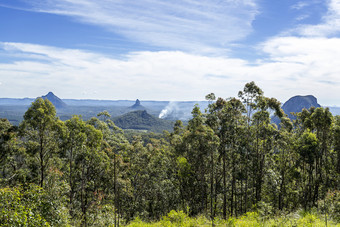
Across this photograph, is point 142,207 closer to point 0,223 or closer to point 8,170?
point 8,170

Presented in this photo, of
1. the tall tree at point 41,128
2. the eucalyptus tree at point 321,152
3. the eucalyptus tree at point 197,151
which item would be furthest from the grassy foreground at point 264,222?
the eucalyptus tree at point 321,152

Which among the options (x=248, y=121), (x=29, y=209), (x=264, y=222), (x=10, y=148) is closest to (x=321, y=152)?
(x=248, y=121)

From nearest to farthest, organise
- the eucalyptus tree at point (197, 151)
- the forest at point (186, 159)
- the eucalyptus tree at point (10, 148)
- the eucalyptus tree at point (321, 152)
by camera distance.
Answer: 1. the forest at point (186, 159)
2. the eucalyptus tree at point (197, 151)
3. the eucalyptus tree at point (10, 148)
4. the eucalyptus tree at point (321, 152)

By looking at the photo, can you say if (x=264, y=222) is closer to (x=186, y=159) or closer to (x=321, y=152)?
(x=186, y=159)

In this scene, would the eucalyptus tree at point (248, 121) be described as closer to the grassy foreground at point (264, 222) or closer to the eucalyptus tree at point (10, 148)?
the grassy foreground at point (264, 222)

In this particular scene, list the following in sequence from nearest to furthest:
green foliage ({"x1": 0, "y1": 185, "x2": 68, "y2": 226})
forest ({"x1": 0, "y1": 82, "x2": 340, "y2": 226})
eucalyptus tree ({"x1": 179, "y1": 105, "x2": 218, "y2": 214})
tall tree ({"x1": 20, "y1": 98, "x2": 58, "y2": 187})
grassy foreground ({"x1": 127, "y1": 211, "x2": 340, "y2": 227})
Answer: green foliage ({"x1": 0, "y1": 185, "x2": 68, "y2": 226}) < grassy foreground ({"x1": 127, "y1": 211, "x2": 340, "y2": 227}) < tall tree ({"x1": 20, "y1": 98, "x2": 58, "y2": 187}) < forest ({"x1": 0, "y1": 82, "x2": 340, "y2": 226}) < eucalyptus tree ({"x1": 179, "y1": 105, "x2": 218, "y2": 214})

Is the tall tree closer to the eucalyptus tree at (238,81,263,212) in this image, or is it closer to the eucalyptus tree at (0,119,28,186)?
the eucalyptus tree at (0,119,28,186)

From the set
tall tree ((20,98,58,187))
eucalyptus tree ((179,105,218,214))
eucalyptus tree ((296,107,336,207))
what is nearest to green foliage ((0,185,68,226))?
tall tree ((20,98,58,187))

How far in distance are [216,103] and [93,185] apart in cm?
1535

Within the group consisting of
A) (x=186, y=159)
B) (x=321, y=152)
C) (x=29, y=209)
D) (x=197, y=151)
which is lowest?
(x=186, y=159)

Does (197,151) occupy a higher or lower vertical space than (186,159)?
higher

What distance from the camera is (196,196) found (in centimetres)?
2702

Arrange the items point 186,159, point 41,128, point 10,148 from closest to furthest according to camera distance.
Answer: point 41,128, point 10,148, point 186,159

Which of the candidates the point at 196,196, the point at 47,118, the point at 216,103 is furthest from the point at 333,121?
the point at 47,118
